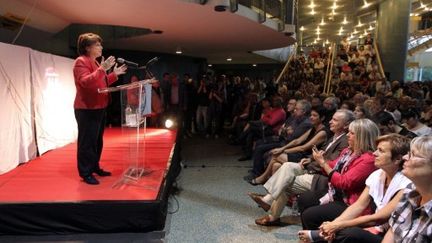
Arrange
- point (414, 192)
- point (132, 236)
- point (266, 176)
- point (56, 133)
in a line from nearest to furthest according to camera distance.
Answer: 1. point (414, 192)
2. point (132, 236)
3. point (266, 176)
4. point (56, 133)

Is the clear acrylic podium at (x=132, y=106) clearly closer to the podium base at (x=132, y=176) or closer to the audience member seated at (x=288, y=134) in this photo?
the podium base at (x=132, y=176)

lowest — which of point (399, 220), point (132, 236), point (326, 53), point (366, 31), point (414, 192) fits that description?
point (132, 236)

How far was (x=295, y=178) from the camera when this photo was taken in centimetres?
309

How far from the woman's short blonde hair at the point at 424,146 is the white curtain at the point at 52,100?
4182 mm

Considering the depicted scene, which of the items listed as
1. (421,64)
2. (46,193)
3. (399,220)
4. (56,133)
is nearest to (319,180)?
(399,220)

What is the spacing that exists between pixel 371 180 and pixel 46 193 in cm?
247

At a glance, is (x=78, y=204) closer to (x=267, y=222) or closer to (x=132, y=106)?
(x=132, y=106)

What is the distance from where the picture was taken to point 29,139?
418cm

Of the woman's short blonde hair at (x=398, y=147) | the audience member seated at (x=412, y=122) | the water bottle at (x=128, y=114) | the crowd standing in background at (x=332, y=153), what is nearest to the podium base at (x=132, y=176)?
the water bottle at (x=128, y=114)

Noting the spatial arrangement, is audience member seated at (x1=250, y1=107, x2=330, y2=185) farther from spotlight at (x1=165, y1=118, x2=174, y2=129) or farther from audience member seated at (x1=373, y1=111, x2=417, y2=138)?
spotlight at (x1=165, y1=118, x2=174, y2=129)

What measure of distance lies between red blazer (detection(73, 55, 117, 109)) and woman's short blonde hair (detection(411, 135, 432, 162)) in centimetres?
227

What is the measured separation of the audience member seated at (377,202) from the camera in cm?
188

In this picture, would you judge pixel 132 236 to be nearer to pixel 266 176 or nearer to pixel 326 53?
pixel 266 176

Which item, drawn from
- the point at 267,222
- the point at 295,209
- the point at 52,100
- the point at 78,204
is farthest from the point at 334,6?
the point at 78,204
